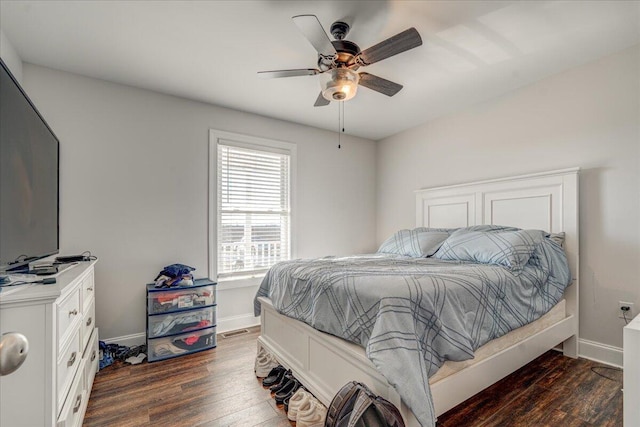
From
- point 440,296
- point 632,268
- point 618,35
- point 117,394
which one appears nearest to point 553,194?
point 632,268

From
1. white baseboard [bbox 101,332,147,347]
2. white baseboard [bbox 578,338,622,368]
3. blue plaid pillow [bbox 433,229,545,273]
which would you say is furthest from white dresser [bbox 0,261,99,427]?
white baseboard [bbox 578,338,622,368]

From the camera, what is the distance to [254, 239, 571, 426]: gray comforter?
4.38 feet

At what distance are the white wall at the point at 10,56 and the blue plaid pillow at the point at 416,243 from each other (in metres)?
3.53

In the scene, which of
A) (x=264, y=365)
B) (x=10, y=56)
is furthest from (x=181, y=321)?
(x=10, y=56)

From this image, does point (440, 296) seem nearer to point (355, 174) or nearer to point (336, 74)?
point (336, 74)

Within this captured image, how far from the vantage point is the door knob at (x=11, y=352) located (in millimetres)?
405

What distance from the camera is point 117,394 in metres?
2.07

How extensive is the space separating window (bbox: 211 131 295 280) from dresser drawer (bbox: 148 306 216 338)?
1.82 feet

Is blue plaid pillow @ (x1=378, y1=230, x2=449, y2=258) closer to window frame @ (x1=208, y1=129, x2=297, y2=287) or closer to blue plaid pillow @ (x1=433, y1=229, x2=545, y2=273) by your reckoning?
blue plaid pillow @ (x1=433, y1=229, x2=545, y2=273)

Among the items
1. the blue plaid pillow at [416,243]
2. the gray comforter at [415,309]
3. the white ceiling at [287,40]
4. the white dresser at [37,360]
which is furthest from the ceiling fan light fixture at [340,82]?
the white dresser at [37,360]

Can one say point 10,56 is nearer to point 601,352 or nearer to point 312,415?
point 312,415

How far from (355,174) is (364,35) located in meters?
2.47

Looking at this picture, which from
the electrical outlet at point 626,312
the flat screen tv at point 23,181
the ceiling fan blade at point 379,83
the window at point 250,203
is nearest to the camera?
the flat screen tv at point 23,181

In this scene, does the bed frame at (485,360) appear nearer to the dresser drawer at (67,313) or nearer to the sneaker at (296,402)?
the sneaker at (296,402)
